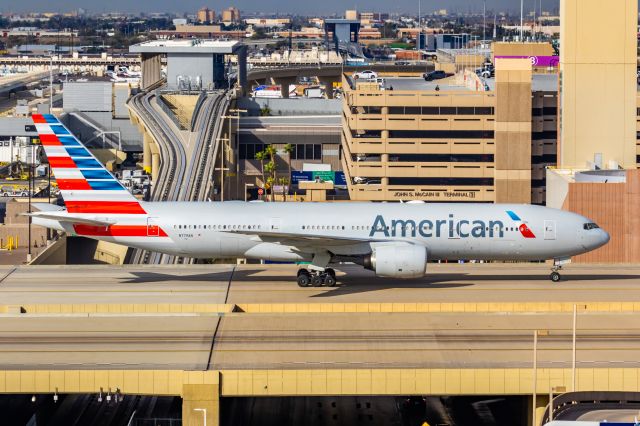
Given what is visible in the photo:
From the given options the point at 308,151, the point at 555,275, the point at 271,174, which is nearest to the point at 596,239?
the point at 555,275

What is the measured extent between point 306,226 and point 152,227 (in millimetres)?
8671

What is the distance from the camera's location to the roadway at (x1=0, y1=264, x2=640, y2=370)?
54219 mm

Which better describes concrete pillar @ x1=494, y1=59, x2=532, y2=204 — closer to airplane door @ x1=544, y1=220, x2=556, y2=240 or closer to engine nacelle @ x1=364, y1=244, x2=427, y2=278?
airplane door @ x1=544, y1=220, x2=556, y2=240

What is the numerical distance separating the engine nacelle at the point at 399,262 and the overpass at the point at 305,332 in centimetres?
133

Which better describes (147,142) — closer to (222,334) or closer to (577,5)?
(577,5)

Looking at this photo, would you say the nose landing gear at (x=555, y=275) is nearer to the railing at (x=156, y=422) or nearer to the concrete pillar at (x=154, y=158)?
the railing at (x=156, y=422)

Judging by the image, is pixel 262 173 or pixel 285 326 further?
pixel 262 173

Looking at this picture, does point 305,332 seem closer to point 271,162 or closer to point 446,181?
point 446,181

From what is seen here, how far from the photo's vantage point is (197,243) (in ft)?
231

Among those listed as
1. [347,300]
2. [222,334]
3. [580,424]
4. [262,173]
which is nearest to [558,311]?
[347,300]

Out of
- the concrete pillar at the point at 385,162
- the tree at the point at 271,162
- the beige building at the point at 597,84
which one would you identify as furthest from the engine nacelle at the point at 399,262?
the tree at the point at 271,162

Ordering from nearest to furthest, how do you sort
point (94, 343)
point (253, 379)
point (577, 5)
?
point (253, 379) → point (94, 343) → point (577, 5)

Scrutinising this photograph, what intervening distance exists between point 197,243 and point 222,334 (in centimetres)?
1283

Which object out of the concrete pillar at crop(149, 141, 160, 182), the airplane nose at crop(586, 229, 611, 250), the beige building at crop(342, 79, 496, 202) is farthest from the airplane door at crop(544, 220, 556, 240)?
the concrete pillar at crop(149, 141, 160, 182)
